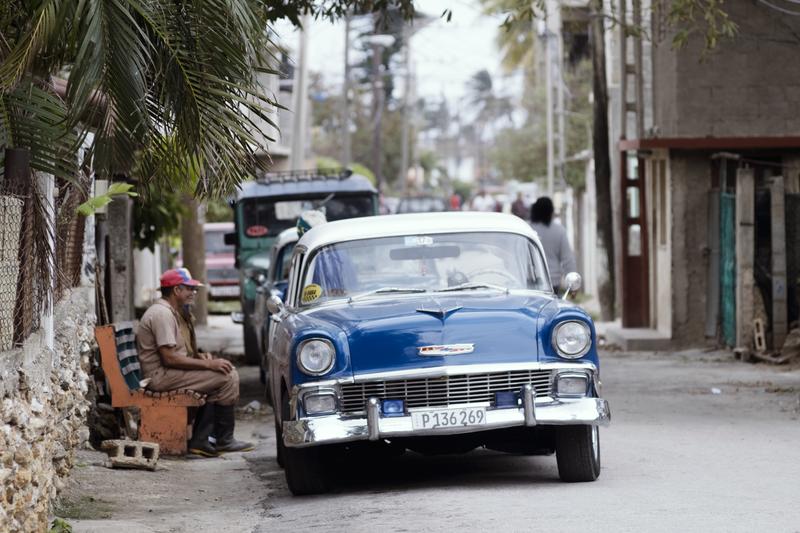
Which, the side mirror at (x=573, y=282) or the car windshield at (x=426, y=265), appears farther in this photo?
the side mirror at (x=573, y=282)

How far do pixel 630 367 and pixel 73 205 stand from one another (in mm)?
8904

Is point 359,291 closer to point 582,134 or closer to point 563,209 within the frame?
point 563,209

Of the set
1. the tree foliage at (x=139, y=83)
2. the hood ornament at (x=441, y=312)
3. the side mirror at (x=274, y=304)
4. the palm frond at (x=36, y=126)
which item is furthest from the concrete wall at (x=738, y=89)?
the palm frond at (x=36, y=126)

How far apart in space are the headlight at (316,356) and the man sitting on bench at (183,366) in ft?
10.1

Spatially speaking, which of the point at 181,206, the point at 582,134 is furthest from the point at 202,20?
the point at 582,134

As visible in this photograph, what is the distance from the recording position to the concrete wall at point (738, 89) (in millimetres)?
18922

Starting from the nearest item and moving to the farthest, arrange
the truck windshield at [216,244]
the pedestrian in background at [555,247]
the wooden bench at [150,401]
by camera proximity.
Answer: the wooden bench at [150,401], the pedestrian in background at [555,247], the truck windshield at [216,244]

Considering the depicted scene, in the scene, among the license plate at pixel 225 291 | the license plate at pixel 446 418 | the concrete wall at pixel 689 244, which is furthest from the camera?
the license plate at pixel 225 291

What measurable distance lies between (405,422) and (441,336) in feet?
1.80

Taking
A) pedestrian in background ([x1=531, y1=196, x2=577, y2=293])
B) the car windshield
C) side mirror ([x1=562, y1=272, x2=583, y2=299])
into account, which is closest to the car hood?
the car windshield

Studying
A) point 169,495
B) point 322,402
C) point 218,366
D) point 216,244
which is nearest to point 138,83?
point 322,402

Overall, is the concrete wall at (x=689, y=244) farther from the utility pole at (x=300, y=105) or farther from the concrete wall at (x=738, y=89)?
the utility pole at (x=300, y=105)

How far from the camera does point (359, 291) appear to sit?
10.0 meters

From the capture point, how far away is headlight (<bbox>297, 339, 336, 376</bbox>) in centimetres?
881
